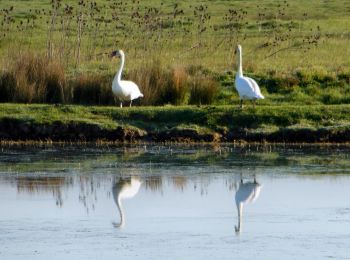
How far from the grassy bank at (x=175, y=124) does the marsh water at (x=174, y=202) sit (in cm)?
88

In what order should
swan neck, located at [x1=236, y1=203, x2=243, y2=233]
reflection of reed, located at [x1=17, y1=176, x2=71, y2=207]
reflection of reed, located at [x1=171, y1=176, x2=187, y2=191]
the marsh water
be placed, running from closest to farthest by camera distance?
the marsh water
swan neck, located at [x1=236, y1=203, x2=243, y2=233]
reflection of reed, located at [x1=17, y1=176, x2=71, y2=207]
reflection of reed, located at [x1=171, y1=176, x2=187, y2=191]

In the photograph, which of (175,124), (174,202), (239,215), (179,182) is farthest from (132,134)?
(239,215)

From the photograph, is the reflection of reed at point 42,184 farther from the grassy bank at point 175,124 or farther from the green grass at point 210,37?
the green grass at point 210,37

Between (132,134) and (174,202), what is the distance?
6.94m

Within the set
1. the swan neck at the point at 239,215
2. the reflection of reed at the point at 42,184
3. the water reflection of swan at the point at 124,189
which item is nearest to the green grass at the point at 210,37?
the reflection of reed at the point at 42,184

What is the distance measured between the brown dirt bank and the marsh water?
32.1 inches

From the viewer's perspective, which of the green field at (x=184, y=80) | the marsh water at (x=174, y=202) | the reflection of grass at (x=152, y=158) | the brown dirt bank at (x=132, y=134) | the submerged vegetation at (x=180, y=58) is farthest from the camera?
the submerged vegetation at (x=180, y=58)

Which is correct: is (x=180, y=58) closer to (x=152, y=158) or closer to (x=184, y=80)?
(x=184, y=80)

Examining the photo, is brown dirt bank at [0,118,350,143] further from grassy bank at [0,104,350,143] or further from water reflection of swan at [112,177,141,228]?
water reflection of swan at [112,177,141,228]

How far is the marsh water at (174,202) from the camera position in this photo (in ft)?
36.7

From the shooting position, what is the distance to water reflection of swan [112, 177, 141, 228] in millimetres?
14258

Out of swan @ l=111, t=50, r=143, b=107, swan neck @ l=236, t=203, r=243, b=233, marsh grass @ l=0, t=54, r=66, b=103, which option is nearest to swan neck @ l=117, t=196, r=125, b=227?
swan neck @ l=236, t=203, r=243, b=233

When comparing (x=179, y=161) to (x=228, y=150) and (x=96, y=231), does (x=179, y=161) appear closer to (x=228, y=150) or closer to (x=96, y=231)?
(x=228, y=150)

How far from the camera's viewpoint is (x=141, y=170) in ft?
54.7
